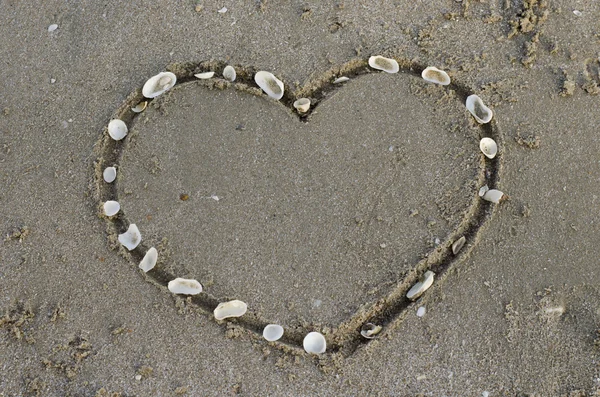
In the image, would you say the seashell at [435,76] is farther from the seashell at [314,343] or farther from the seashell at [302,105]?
the seashell at [314,343]

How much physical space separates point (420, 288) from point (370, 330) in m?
0.27

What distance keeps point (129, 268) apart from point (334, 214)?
905mm

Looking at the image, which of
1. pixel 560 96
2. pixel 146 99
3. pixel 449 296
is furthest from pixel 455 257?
pixel 146 99

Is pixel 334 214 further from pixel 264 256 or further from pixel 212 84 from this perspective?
pixel 212 84

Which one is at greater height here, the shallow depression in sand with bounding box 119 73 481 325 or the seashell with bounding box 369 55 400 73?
the seashell with bounding box 369 55 400 73

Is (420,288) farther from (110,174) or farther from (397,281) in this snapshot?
(110,174)

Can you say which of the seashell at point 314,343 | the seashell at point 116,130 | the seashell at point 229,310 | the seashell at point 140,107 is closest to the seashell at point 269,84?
the seashell at point 140,107

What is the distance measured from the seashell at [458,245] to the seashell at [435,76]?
779 mm

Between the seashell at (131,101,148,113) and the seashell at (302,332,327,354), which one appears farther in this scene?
the seashell at (131,101,148,113)

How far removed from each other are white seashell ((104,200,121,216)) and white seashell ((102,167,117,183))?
11 centimetres

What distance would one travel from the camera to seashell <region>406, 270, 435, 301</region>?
2.56 m

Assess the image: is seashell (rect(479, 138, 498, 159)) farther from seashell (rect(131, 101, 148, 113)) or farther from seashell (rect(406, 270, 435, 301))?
seashell (rect(131, 101, 148, 113))

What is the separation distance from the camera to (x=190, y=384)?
8.13 ft

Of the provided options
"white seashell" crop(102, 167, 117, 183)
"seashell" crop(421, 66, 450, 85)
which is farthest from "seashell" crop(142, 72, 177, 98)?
"seashell" crop(421, 66, 450, 85)
